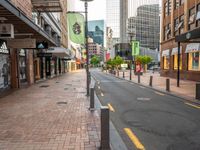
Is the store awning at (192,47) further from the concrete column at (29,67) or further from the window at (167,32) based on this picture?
the concrete column at (29,67)

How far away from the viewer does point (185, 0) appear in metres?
36.3

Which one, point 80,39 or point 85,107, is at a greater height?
point 80,39

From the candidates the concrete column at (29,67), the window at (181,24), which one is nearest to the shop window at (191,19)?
the window at (181,24)

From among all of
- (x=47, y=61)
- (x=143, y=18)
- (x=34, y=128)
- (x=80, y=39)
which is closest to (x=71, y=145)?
(x=34, y=128)

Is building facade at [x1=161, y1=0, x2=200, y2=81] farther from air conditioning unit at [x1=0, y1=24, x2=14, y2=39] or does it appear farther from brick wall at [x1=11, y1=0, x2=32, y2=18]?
air conditioning unit at [x1=0, y1=24, x2=14, y2=39]

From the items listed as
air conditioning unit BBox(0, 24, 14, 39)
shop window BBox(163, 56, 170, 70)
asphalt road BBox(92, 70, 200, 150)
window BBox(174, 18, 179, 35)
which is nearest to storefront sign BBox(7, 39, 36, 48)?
air conditioning unit BBox(0, 24, 14, 39)

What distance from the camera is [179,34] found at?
3412cm

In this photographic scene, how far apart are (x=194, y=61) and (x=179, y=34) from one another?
376cm

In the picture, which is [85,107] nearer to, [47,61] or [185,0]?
[185,0]

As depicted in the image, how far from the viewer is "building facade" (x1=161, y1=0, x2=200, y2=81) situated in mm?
32469

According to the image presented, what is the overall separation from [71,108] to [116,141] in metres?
5.19

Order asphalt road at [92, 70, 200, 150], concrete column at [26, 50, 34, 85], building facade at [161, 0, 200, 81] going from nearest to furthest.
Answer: asphalt road at [92, 70, 200, 150], concrete column at [26, 50, 34, 85], building facade at [161, 0, 200, 81]

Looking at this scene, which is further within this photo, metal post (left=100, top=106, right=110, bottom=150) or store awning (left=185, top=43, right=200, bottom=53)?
store awning (left=185, top=43, right=200, bottom=53)

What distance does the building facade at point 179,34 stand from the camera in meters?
32.5
